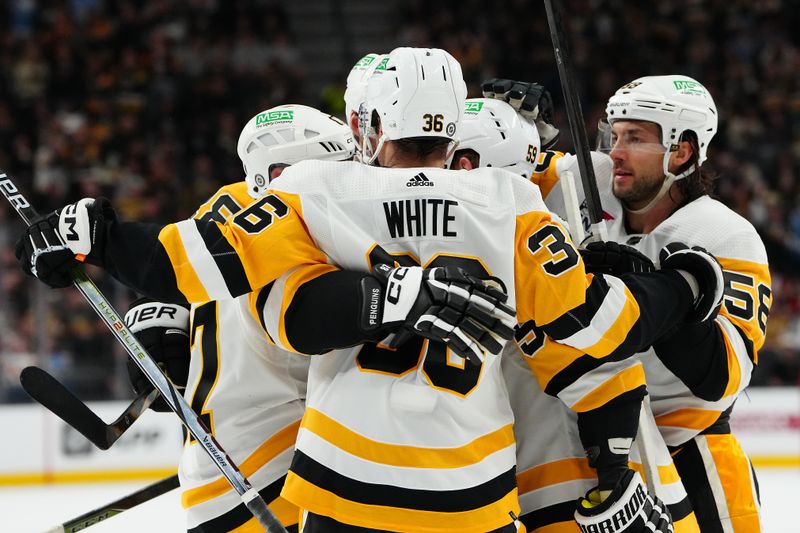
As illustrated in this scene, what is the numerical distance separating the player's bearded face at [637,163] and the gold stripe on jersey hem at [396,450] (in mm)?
965

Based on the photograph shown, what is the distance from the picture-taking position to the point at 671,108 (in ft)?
8.39

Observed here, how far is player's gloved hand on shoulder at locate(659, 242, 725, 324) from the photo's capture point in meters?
1.97

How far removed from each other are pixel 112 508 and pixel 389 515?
119 centimetres

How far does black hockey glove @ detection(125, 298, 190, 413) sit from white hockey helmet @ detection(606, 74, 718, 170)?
119cm

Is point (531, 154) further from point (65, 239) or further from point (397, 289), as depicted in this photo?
point (65, 239)

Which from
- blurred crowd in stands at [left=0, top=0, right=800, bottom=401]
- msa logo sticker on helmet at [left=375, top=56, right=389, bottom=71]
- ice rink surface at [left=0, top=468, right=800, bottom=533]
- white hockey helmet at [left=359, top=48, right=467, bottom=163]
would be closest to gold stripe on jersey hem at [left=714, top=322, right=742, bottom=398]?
white hockey helmet at [left=359, top=48, right=467, bottom=163]

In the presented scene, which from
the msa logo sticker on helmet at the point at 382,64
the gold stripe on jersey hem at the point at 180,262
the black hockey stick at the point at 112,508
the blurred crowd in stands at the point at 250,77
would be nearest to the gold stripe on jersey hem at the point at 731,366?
the msa logo sticker on helmet at the point at 382,64

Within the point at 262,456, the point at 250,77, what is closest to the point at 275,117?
the point at 262,456

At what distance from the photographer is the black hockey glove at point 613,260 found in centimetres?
207

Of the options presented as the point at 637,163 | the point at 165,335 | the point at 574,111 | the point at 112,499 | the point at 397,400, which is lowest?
the point at 112,499

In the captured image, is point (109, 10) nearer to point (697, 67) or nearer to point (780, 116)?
point (697, 67)

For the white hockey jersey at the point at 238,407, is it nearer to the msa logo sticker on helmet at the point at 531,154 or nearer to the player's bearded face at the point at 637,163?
the msa logo sticker on helmet at the point at 531,154

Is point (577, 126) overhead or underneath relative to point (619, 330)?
overhead

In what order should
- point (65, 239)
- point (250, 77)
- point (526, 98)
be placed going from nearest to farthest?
point (65, 239) < point (526, 98) < point (250, 77)
